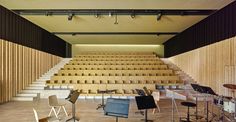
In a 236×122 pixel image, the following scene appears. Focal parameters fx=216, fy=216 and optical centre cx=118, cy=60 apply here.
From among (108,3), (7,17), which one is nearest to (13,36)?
(7,17)

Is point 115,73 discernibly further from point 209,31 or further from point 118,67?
point 209,31

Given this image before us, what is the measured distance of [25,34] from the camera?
8797 mm

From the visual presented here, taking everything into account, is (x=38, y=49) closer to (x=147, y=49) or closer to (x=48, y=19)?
(x=48, y=19)

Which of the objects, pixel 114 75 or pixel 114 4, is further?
pixel 114 75

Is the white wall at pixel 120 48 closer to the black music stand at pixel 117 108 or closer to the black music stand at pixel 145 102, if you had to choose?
the black music stand at pixel 145 102

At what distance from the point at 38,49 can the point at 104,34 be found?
129 inches

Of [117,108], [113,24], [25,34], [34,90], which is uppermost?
[113,24]

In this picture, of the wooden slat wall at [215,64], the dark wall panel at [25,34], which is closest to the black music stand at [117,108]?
the wooden slat wall at [215,64]

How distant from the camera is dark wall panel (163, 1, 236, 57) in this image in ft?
20.8

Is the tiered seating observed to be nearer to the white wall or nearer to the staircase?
the staircase

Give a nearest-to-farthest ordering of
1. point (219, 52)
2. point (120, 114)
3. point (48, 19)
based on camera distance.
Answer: point (120, 114) → point (219, 52) → point (48, 19)

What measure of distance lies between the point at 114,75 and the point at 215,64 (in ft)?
14.9

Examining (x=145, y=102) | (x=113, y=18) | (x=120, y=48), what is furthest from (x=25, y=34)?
(x=120, y=48)

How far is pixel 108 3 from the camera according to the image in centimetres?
623
